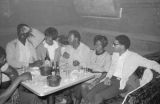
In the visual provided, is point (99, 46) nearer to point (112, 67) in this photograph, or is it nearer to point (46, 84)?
point (112, 67)

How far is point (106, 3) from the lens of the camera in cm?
609

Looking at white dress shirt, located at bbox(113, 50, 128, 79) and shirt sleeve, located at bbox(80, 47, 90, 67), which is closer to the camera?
Answer: white dress shirt, located at bbox(113, 50, 128, 79)

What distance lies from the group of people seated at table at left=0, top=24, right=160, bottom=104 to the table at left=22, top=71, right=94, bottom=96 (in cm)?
12

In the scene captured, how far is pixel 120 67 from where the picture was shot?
10.2 feet

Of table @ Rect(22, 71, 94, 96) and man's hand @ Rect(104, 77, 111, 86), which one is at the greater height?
table @ Rect(22, 71, 94, 96)

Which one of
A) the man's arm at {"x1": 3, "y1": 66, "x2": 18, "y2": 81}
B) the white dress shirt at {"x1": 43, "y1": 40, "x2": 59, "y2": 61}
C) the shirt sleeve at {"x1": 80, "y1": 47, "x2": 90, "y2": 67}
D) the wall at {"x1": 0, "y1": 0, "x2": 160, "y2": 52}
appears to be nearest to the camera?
the man's arm at {"x1": 3, "y1": 66, "x2": 18, "y2": 81}

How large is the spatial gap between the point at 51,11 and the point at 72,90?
15.6 ft

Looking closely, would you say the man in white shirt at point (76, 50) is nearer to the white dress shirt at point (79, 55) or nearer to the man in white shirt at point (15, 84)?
the white dress shirt at point (79, 55)

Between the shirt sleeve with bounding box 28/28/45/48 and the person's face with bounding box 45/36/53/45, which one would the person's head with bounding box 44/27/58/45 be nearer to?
the person's face with bounding box 45/36/53/45

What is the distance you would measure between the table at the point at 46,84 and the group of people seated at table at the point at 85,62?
0.12 m

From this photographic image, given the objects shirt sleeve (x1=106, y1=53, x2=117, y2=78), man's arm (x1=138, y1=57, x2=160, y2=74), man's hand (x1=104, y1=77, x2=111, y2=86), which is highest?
man's arm (x1=138, y1=57, x2=160, y2=74)

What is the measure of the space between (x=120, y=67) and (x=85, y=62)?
749mm

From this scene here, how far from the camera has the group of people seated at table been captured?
2735 mm

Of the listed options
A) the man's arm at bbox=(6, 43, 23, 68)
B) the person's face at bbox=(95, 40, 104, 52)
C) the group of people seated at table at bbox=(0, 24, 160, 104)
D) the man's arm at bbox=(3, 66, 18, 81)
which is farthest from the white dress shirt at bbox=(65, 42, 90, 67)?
the man's arm at bbox=(3, 66, 18, 81)
